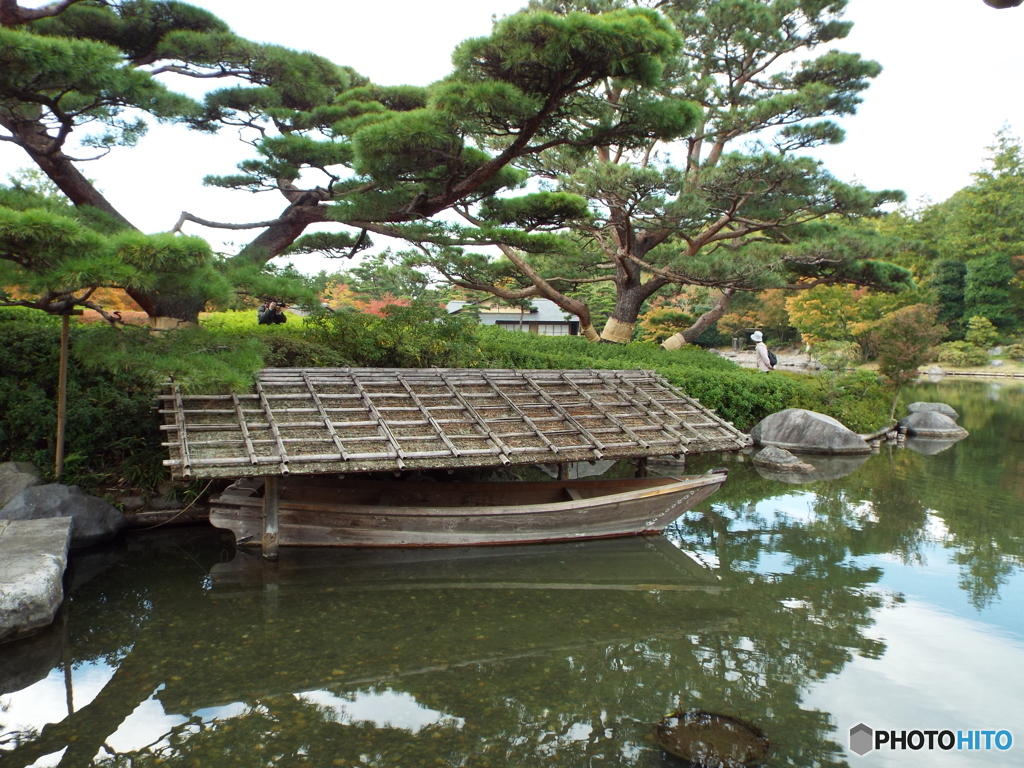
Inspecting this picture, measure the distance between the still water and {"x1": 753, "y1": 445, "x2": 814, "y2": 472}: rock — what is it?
433cm

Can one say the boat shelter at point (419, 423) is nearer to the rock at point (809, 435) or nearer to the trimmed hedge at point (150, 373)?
the trimmed hedge at point (150, 373)

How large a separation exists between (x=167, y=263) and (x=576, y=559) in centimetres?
520

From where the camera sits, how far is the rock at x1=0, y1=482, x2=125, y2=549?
689 cm

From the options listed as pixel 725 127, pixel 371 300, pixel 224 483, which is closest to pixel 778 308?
pixel 725 127

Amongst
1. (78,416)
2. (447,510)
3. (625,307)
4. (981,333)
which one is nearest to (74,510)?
(78,416)

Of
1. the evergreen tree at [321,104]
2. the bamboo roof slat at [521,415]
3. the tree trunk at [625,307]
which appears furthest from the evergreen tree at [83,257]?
the tree trunk at [625,307]

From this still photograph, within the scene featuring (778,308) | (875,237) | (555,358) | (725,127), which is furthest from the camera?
(778,308)

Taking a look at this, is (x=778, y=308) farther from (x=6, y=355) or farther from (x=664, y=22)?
(x=6, y=355)

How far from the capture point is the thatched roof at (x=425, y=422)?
20.4 ft

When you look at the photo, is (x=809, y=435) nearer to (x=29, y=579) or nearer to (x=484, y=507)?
(x=484, y=507)

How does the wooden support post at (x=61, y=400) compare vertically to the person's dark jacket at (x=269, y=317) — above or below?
below

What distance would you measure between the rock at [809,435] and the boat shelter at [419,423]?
267 inches

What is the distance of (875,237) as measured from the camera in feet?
53.9

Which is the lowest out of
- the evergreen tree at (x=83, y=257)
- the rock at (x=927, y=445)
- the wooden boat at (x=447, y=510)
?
the rock at (x=927, y=445)
